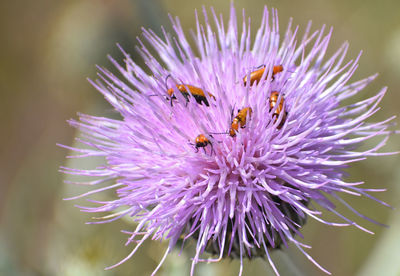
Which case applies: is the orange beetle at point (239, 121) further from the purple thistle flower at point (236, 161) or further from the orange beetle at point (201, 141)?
the orange beetle at point (201, 141)

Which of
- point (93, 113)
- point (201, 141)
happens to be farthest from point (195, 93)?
point (93, 113)

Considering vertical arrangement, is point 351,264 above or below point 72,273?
above

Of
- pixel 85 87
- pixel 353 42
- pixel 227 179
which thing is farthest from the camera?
pixel 85 87

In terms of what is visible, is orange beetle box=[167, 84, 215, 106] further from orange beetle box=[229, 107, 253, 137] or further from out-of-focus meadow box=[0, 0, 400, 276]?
out-of-focus meadow box=[0, 0, 400, 276]

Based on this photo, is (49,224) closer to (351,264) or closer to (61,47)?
(61,47)

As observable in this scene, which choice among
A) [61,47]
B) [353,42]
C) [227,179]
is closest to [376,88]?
[353,42]

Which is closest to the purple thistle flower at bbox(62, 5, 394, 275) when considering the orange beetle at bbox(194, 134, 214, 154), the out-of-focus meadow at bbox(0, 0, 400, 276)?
the orange beetle at bbox(194, 134, 214, 154)

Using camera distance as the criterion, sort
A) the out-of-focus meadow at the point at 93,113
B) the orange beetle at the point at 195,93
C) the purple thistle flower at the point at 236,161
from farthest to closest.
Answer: the out-of-focus meadow at the point at 93,113
the orange beetle at the point at 195,93
the purple thistle flower at the point at 236,161

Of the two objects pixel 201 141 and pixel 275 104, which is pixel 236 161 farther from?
pixel 275 104

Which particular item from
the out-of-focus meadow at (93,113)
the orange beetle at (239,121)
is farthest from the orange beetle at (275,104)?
the out-of-focus meadow at (93,113)
